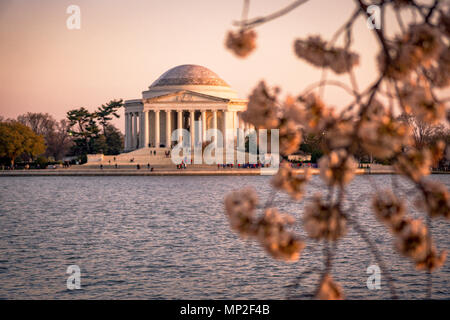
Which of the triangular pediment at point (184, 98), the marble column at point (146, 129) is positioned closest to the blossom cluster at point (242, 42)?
the triangular pediment at point (184, 98)

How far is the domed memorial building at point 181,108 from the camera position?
125 m

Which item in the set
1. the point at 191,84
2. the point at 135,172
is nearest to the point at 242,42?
the point at 135,172

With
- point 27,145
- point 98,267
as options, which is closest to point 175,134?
point 27,145

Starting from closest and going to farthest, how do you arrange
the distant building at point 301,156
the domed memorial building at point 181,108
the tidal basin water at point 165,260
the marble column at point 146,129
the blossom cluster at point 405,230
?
1. the blossom cluster at point 405,230
2. the tidal basin water at point 165,260
3. the distant building at point 301,156
4. the domed memorial building at point 181,108
5. the marble column at point 146,129

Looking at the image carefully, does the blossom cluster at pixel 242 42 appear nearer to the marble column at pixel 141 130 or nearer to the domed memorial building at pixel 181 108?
the domed memorial building at pixel 181 108

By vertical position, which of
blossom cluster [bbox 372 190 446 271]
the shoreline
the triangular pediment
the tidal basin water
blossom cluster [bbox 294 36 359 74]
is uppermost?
the triangular pediment

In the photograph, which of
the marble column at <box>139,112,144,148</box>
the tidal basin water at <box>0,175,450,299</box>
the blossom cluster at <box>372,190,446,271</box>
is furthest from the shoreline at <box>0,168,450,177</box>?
the blossom cluster at <box>372,190,446,271</box>

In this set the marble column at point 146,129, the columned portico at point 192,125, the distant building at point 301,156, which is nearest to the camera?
the distant building at point 301,156

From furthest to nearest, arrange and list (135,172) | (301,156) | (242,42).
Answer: (301,156) → (135,172) → (242,42)

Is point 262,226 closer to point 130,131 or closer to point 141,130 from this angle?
point 141,130

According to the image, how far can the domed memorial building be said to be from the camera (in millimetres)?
125062

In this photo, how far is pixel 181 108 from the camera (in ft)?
410

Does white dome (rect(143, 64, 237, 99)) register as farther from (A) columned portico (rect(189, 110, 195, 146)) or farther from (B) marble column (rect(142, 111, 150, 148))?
(B) marble column (rect(142, 111, 150, 148))
